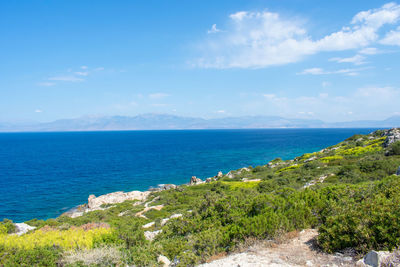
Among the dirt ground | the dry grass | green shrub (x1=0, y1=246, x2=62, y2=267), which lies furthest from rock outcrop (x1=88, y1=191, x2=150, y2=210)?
the dirt ground

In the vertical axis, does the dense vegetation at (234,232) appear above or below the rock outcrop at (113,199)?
above

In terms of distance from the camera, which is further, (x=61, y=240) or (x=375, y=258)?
(x=61, y=240)

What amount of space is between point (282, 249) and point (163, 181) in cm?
4405

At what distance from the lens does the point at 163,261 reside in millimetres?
7387

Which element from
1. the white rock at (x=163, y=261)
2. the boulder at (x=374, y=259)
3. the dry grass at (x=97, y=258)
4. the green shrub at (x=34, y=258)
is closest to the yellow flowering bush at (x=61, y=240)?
the green shrub at (x=34, y=258)

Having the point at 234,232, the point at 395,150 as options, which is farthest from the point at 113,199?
the point at 395,150

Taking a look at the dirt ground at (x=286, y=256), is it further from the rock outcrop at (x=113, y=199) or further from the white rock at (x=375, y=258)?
the rock outcrop at (x=113, y=199)

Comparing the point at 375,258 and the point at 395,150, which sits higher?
the point at 375,258

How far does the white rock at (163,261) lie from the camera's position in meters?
7.30

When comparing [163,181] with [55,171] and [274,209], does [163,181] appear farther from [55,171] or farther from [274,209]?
[274,209]

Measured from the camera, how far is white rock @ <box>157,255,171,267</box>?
730cm

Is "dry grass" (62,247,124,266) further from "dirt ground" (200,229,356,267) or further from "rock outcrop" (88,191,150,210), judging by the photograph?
"rock outcrop" (88,191,150,210)

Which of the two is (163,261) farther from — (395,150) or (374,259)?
(395,150)

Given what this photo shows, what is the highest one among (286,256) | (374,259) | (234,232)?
(374,259)
